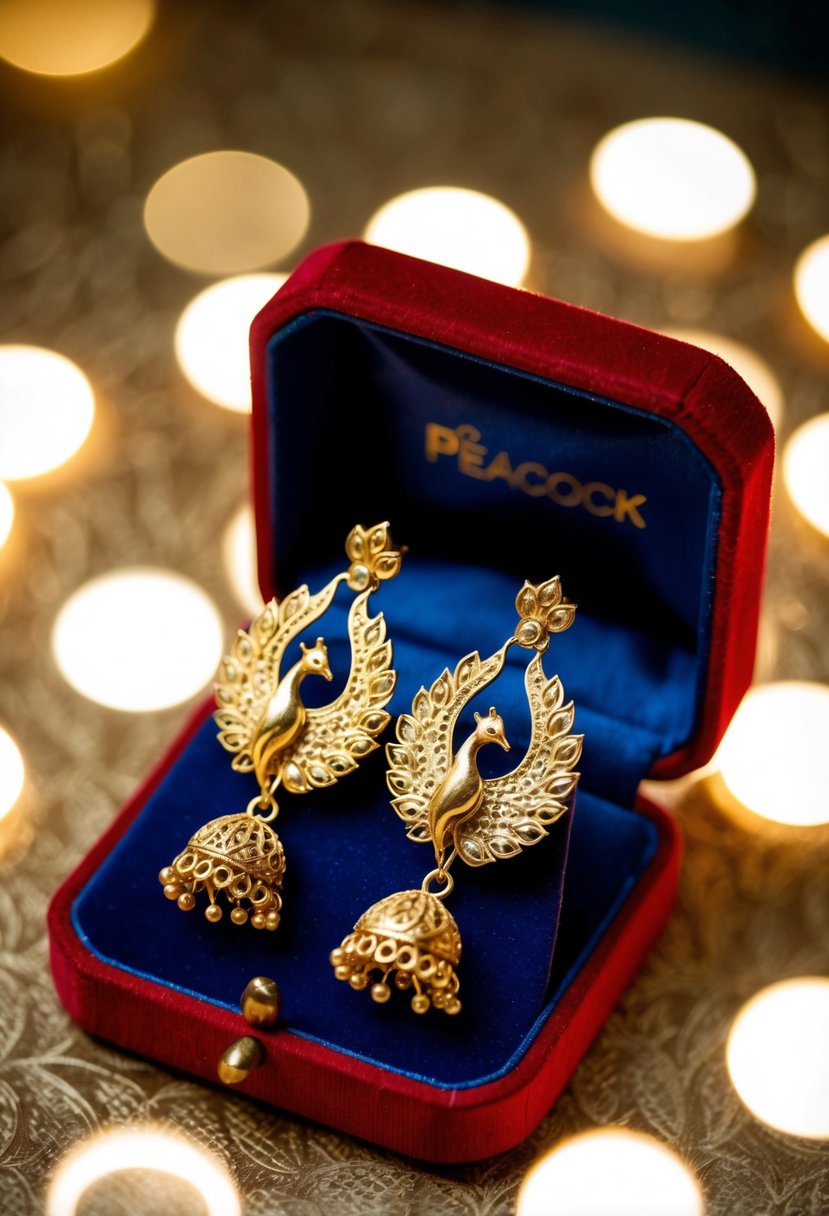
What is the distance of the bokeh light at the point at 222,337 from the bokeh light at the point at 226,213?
1.9 inches

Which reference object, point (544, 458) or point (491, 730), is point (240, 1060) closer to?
point (491, 730)

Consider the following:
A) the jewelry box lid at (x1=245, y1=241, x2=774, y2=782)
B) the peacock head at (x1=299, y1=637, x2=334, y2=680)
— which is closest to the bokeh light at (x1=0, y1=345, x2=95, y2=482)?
the jewelry box lid at (x1=245, y1=241, x2=774, y2=782)

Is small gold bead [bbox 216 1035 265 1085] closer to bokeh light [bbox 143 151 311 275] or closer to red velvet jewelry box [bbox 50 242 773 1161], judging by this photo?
red velvet jewelry box [bbox 50 242 773 1161]

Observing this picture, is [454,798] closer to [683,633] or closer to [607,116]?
[683,633]

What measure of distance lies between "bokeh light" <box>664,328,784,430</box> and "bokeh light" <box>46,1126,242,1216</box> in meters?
1.00

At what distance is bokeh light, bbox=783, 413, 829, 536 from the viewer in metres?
1.75

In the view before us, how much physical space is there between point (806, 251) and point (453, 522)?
80cm

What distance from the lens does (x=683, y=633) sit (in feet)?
4.56

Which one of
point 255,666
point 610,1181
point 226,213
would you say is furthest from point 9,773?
point 226,213

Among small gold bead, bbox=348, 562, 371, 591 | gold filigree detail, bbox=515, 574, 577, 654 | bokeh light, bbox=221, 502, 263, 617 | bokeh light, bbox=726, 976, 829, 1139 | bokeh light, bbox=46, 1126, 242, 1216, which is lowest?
bokeh light, bbox=46, 1126, 242, 1216

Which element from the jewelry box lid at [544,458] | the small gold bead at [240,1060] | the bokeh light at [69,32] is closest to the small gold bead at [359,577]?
the jewelry box lid at [544,458]

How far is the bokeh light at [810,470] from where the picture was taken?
1750 millimetres

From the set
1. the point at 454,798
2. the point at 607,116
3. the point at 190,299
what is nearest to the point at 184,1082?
the point at 454,798

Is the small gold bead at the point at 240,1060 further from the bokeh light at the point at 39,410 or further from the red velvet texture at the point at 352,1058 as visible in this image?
the bokeh light at the point at 39,410
